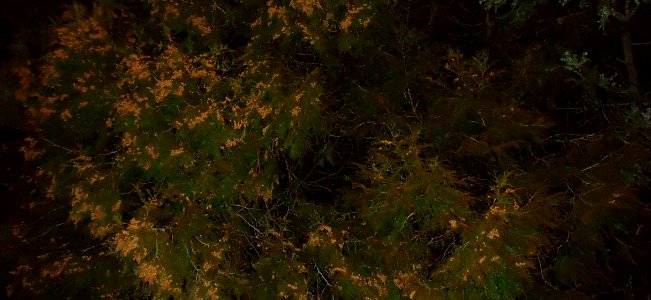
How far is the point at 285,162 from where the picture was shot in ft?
17.6

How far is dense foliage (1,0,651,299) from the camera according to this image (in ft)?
14.2

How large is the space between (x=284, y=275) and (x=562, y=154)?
3.99 m

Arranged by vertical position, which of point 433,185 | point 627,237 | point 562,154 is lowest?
point 627,237

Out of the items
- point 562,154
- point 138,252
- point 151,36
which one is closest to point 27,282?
point 138,252

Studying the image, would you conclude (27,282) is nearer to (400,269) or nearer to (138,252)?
(138,252)

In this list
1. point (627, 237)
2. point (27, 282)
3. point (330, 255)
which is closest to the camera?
point (330, 255)

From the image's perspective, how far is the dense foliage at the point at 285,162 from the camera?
4.32 m

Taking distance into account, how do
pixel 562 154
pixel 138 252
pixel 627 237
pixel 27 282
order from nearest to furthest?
1. pixel 138 252
2. pixel 27 282
3. pixel 562 154
4. pixel 627 237

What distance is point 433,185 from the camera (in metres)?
4.41

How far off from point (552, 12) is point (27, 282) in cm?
864

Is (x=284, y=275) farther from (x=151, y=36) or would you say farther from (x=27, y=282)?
(x=27, y=282)

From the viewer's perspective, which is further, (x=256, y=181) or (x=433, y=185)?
(x=256, y=181)

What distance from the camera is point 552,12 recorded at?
7.25m

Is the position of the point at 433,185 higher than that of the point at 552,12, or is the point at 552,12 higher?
the point at 552,12
